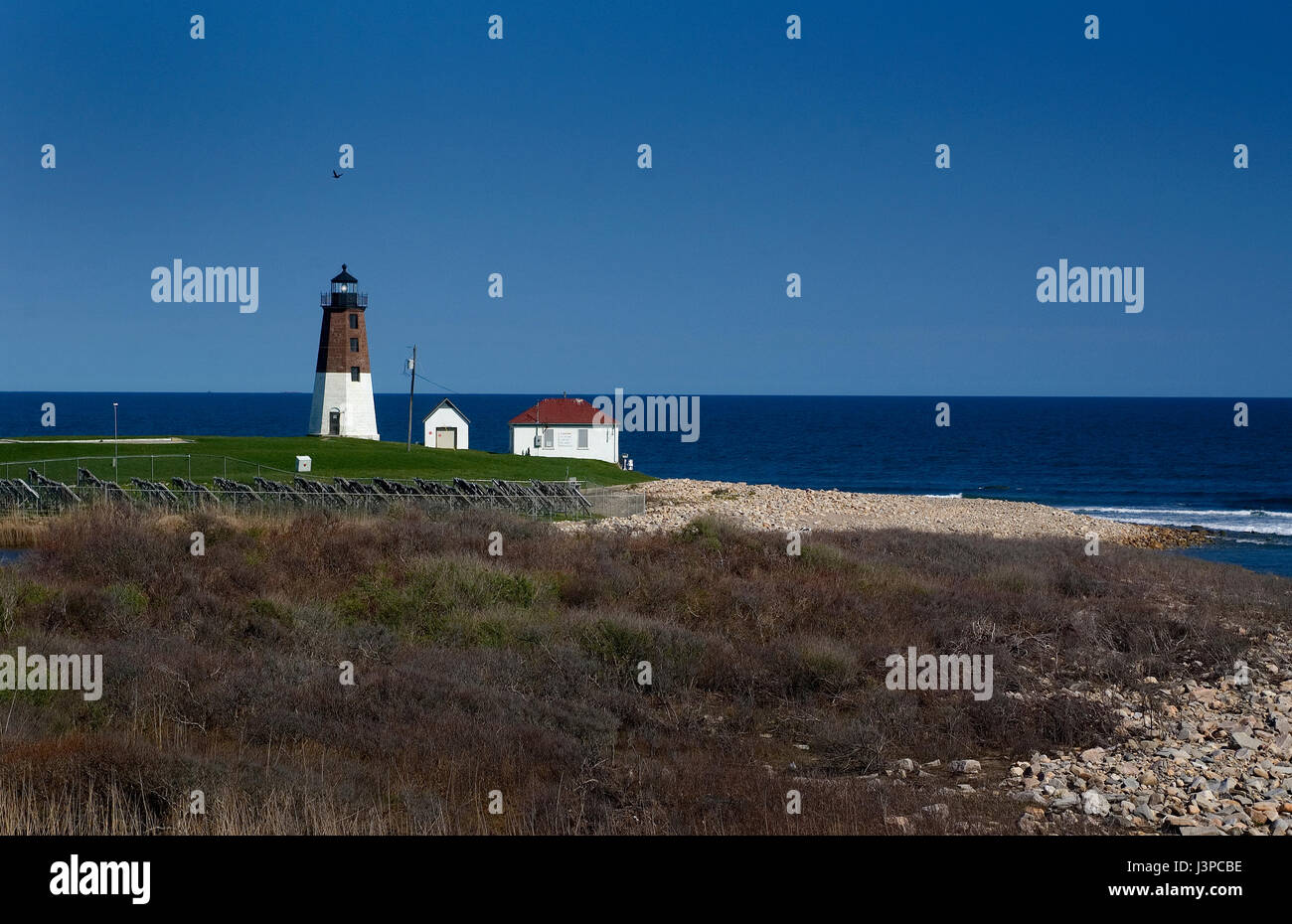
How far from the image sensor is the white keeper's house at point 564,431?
59219 millimetres

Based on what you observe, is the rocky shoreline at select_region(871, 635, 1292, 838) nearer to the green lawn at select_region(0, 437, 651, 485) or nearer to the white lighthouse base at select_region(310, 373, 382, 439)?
the green lawn at select_region(0, 437, 651, 485)

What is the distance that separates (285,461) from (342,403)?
646 inches

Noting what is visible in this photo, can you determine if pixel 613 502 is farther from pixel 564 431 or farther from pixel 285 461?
pixel 564 431

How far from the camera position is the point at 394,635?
14.5 metres

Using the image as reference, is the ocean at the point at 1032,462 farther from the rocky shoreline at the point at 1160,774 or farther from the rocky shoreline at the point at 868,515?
the rocky shoreline at the point at 1160,774

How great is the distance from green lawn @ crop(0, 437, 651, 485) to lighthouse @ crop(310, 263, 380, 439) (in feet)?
13.3

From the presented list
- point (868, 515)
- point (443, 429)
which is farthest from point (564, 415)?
point (868, 515)

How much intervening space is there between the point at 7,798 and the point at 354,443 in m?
47.2

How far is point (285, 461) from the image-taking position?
44.5 meters

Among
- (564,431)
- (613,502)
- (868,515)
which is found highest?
(564,431)

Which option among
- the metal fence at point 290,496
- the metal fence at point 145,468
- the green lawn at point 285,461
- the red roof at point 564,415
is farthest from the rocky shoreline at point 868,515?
the metal fence at point 145,468

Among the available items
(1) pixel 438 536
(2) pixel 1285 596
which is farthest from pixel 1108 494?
(1) pixel 438 536

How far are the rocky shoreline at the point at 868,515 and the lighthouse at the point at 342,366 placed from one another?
1923 cm

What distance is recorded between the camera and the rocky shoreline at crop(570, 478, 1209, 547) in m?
37.0
